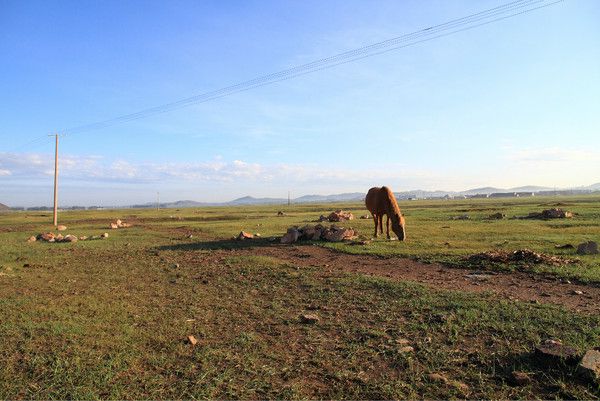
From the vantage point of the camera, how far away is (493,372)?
5258 millimetres

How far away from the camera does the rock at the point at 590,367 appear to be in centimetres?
474

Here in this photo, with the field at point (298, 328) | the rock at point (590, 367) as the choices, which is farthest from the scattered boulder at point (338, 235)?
the rock at point (590, 367)

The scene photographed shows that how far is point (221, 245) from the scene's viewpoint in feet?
69.2

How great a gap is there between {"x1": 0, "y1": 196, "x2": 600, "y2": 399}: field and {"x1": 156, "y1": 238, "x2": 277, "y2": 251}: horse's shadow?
4947 millimetres

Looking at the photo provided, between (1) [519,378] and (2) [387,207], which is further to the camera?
(2) [387,207]

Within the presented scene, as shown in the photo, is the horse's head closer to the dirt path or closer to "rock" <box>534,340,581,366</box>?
the dirt path

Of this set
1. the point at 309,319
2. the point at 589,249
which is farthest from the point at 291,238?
the point at 589,249

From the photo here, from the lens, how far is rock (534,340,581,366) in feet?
16.9

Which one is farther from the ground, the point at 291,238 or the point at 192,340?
the point at 291,238

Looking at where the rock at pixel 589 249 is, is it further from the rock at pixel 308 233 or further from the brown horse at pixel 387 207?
the rock at pixel 308 233

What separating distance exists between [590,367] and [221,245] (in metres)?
18.2

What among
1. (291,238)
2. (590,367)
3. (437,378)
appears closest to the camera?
(590,367)

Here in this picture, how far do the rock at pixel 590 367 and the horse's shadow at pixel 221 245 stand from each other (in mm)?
15892

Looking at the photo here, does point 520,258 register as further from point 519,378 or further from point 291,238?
point 291,238
